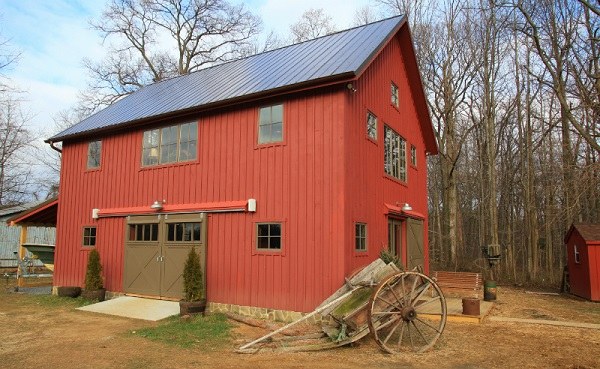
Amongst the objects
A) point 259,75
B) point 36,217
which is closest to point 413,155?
point 259,75

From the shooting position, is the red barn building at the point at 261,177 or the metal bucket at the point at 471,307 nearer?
the red barn building at the point at 261,177

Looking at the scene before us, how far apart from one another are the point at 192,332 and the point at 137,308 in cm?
302

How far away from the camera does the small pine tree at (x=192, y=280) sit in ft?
33.5

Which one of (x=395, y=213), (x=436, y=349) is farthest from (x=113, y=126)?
(x=436, y=349)

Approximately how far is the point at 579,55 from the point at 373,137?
36.2 feet

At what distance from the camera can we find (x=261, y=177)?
1045 centimetres

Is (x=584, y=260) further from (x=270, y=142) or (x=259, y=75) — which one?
(x=259, y=75)

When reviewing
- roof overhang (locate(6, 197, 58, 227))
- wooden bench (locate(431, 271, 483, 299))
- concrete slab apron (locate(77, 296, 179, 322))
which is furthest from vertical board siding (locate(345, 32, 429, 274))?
roof overhang (locate(6, 197, 58, 227))

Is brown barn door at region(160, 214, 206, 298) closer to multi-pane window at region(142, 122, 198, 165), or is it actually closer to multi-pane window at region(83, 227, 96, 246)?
multi-pane window at region(142, 122, 198, 165)

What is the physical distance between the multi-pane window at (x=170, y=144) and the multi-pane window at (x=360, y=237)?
15.3 feet

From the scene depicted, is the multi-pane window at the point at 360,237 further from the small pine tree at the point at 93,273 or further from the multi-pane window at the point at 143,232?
the small pine tree at the point at 93,273

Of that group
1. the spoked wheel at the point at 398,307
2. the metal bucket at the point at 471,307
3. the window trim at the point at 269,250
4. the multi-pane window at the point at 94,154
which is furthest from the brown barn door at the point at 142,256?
the metal bucket at the point at 471,307

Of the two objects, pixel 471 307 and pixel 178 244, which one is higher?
pixel 178 244

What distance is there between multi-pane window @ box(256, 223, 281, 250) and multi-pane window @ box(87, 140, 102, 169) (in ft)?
21.8
